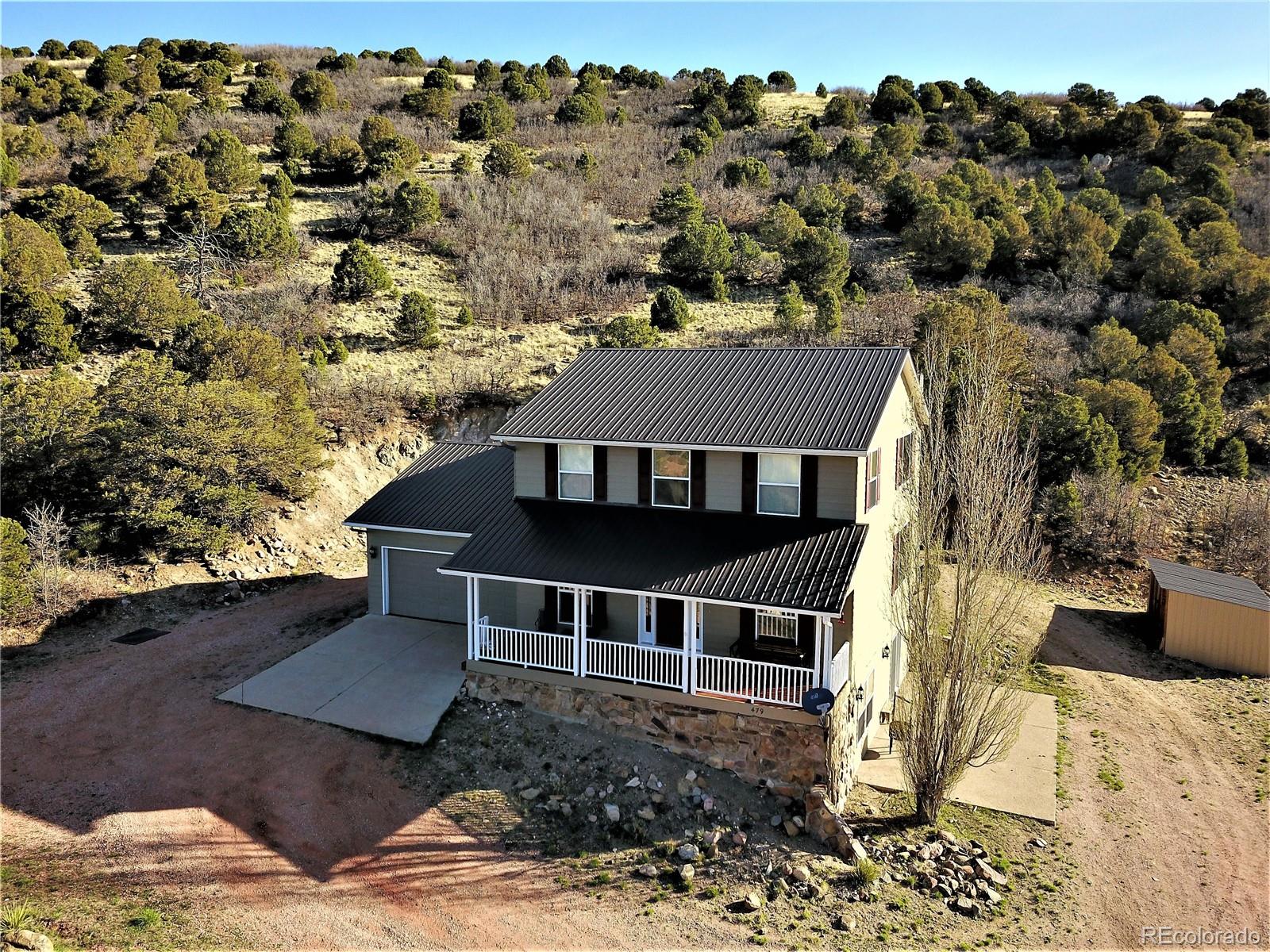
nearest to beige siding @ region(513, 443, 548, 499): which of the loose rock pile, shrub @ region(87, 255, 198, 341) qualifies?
the loose rock pile

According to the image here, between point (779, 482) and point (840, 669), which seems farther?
point (779, 482)

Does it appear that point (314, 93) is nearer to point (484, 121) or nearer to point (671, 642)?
point (484, 121)

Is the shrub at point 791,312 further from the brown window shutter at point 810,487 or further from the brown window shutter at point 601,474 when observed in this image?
the brown window shutter at point 810,487

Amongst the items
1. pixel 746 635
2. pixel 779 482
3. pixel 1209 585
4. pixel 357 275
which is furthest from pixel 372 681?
pixel 357 275

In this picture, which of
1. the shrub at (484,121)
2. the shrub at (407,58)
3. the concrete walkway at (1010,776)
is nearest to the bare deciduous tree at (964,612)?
the concrete walkway at (1010,776)

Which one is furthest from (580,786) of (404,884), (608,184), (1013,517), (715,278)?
(608,184)

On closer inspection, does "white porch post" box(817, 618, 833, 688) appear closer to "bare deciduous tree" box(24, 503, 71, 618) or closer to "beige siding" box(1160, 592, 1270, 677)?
"beige siding" box(1160, 592, 1270, 677)

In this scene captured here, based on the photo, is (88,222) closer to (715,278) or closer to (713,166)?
(715,278)

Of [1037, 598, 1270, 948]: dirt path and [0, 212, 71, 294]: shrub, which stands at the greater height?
[0, 212, 71, 294]: shrub
